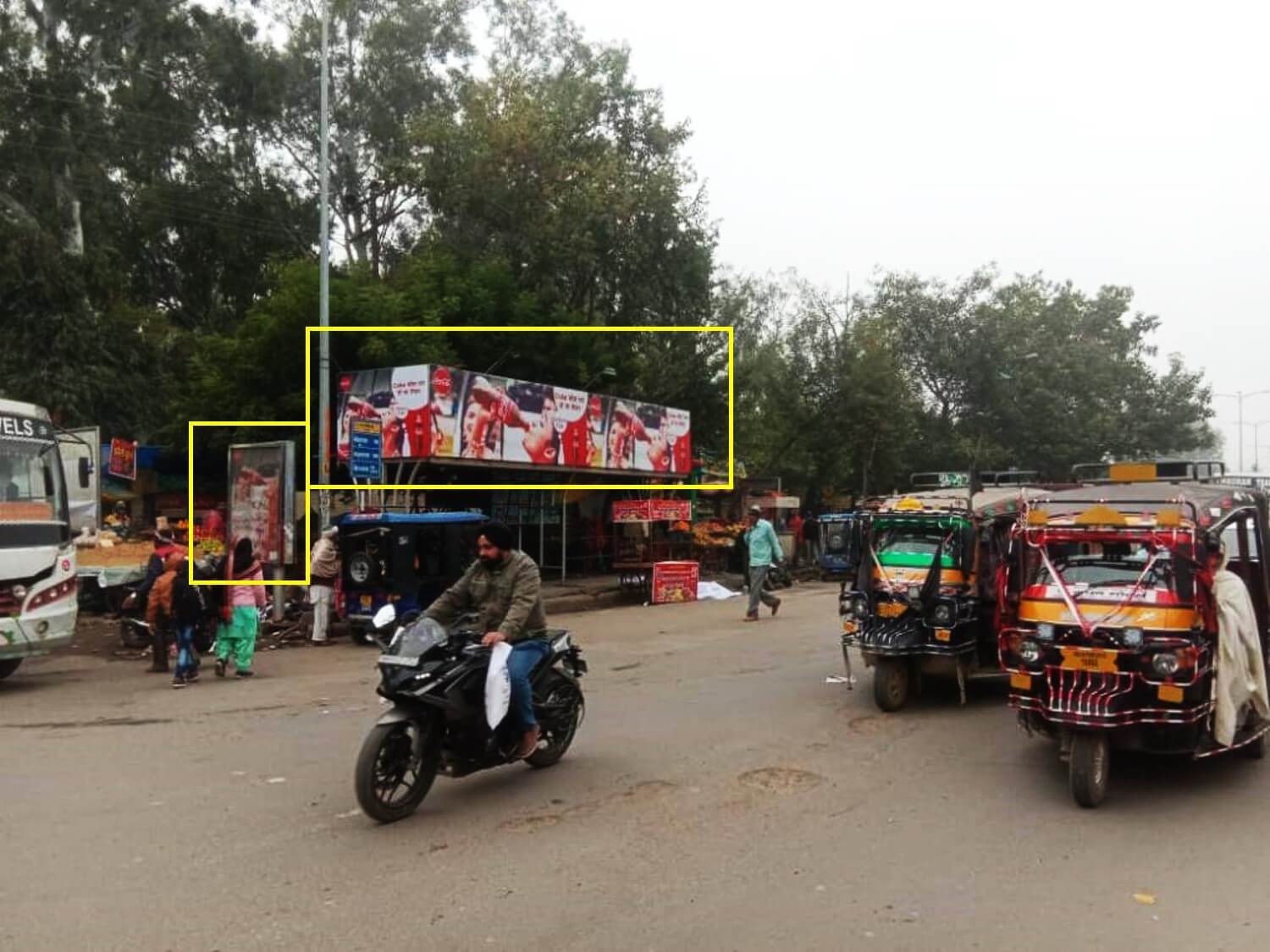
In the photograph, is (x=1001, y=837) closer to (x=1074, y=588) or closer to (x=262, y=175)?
(x=1074, y=588)

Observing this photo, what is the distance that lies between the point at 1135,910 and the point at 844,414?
2917 cm

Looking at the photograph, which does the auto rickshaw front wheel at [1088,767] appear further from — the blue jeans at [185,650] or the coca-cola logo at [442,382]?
the coca-cola logo at [442,382]

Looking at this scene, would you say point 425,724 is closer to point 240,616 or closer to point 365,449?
point 240,616

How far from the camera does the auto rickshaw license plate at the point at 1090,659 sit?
626 centimetres

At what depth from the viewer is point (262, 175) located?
35562mm

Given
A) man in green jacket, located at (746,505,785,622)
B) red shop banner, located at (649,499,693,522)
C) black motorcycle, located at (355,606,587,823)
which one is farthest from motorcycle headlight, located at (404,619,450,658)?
red shop banner, located at (649,499,693,522)

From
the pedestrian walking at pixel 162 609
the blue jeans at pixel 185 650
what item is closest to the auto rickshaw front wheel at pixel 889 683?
the blue jeans at pixel 185 650

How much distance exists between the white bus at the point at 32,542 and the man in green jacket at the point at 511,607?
645 cm

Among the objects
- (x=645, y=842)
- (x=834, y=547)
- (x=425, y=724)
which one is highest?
(x=425, y=724)

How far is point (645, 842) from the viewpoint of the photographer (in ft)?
18.3

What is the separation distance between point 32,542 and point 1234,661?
11.1 metres

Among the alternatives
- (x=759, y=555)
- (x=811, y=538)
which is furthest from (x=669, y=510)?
(x=811, y=538)

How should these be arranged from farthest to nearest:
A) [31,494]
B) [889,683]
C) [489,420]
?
[489,420] → [31,494] → [889,683]

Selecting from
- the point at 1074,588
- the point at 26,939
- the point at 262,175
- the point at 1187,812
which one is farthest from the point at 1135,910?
the point at 262,175
